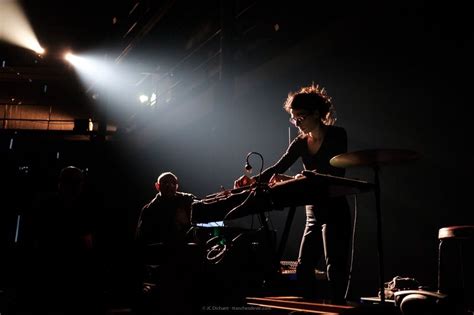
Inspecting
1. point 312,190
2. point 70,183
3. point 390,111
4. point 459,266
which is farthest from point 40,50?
point 459,266

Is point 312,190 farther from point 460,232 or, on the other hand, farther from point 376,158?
point 460,232

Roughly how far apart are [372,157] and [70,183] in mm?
2882

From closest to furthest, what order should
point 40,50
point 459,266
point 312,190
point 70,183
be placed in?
1. point 312,190
2. point 459,266
3. point 70,183
4. point 40,50

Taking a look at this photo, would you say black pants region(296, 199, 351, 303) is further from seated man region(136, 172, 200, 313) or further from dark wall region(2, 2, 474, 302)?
dark wall region(2, 2, 474, 302)

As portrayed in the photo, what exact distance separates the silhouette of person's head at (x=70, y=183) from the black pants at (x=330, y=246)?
2.41 m

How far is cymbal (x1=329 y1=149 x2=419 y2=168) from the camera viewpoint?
2.65 metres

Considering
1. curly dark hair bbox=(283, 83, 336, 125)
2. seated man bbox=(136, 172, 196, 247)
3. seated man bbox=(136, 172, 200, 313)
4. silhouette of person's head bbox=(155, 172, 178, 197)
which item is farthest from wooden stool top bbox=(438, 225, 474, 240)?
silhouette of person's head bbox=(155, 172, 178, 197)

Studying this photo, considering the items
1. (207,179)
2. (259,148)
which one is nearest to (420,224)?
(259,148)

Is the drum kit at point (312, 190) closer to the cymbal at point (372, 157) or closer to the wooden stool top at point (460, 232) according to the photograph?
the cymbal at point (372, 157)

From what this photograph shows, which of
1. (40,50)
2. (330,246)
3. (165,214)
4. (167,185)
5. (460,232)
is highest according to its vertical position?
(40,50)

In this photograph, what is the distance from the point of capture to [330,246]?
9.04ft

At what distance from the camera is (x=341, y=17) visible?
4812 millimetres

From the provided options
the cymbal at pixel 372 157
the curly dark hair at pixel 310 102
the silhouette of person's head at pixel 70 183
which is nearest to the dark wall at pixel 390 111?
the silhouette of person's head at pixel 70 183

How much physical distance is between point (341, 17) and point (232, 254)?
316cm
